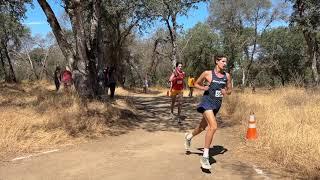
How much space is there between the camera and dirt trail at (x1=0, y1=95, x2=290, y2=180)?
26.1ft

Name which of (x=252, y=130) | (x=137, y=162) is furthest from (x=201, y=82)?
(x=252, y=130)

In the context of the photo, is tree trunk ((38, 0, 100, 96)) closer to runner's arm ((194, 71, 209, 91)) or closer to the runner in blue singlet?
runner's arm ((194, 71, 209, 91))

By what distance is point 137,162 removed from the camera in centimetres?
895

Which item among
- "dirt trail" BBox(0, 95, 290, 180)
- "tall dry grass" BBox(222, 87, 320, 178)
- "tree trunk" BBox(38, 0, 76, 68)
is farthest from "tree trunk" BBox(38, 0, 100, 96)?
"tall dry grass" BBox(222, 87, 320, 178)

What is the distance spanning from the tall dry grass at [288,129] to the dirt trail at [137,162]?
1.88 feet

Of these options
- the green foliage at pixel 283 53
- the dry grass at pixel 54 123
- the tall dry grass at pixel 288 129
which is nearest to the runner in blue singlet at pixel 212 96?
the tall dry grass at pixel 288 129

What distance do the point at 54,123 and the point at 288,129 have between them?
5380 mm

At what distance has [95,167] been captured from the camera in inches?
335

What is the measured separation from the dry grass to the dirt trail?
1.75ft

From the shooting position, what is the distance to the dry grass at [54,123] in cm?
1014

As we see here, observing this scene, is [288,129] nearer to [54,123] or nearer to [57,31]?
[54,123]

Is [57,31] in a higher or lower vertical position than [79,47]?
higher

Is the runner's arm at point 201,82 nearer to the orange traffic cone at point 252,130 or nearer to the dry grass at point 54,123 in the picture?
the orange traffic cone at point 252,130

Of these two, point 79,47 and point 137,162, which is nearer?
point 137,162
